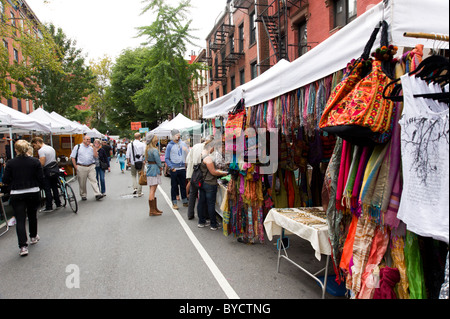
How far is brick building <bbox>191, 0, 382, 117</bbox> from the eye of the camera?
1211 centimetres

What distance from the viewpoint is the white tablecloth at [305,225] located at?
10.3 ft

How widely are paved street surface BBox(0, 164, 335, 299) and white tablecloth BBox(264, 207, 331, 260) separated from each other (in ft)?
2.11

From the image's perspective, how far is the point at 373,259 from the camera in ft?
7.97

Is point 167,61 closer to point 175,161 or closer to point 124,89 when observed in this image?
point 175,161

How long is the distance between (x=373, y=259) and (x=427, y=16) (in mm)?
1996

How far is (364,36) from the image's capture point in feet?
8.05

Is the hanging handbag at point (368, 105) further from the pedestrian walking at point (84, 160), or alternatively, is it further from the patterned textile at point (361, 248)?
the pedestrian walking at point (84, 160)

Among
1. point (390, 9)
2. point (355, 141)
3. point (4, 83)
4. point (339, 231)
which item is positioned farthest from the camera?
point (4, 83)

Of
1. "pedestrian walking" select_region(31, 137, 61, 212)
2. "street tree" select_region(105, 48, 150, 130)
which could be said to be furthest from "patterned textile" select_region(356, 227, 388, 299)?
"street tree" select_region(105, 48, 150, 130)

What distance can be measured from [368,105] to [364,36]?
722mm

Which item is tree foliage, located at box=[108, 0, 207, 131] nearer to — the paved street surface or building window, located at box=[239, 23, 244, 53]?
building window, located at box=[239, 23, 244, 53]

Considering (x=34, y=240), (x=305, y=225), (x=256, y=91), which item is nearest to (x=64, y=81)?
(x=34, y=240)
